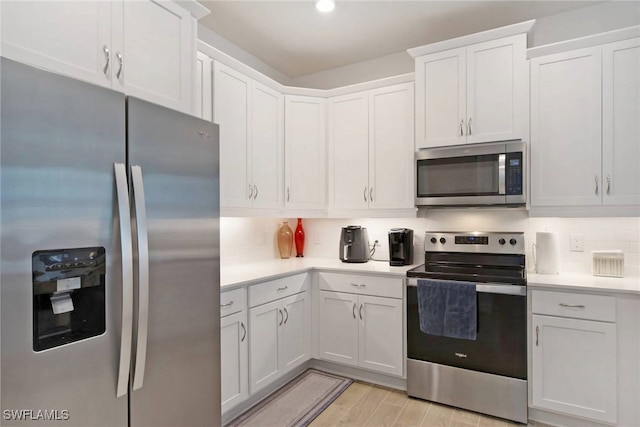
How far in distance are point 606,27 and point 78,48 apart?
10.6 feet

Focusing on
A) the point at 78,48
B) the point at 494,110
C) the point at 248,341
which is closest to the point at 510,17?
the point at 494,110

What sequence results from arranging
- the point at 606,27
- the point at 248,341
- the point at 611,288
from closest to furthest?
Answer: the point at 611,288, the point at 248,341, the point at 606,27

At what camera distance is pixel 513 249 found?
2.61 metres

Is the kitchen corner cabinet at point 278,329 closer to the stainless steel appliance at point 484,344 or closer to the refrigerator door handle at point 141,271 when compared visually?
the stainless steel appliance at point 484,344

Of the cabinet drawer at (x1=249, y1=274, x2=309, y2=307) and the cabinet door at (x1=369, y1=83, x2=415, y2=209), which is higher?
the cabinet door at (x1=369, y1=83, x2=415, y2=209)

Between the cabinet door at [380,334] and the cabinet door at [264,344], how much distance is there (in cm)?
64

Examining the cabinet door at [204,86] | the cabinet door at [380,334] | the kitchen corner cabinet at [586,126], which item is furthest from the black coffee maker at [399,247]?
the cabinet door at [204,86]

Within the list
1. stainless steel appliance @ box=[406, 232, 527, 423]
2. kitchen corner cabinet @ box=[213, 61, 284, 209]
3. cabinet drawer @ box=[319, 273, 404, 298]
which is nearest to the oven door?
stainless steel appliance @ box=[406, 232, 527, 423]

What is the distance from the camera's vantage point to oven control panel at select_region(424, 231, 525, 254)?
261cm

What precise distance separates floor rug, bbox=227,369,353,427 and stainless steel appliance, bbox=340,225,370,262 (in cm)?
98

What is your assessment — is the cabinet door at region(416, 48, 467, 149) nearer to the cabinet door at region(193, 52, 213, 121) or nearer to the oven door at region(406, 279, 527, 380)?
the oven door at region(406, 279, 527, 380)

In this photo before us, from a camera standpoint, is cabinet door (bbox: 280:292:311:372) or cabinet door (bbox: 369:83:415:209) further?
cabinet door (bbox: 369:83:415:209)

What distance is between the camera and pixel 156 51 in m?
1.80

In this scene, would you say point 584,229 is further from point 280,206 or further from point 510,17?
point 280,206
